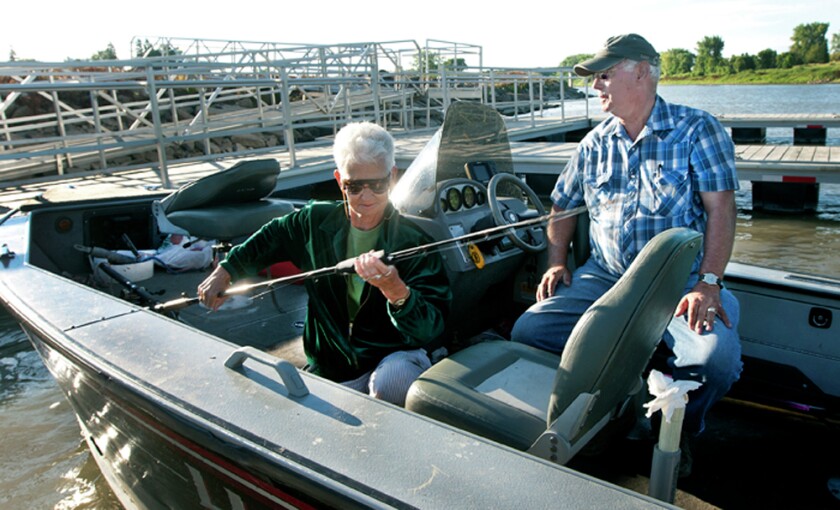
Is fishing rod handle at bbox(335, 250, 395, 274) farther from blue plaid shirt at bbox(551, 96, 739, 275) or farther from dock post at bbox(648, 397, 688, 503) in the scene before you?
blue plaid shirt at bbox(551, 96, 739, 275)

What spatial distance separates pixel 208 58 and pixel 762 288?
560 inches

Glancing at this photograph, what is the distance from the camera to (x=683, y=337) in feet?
7.03

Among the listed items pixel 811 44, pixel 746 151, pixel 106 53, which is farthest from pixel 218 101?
pixel 811 44

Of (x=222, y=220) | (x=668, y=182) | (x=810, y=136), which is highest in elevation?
(x=668, y=182)

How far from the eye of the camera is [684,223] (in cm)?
231

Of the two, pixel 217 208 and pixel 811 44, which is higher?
pixel 811 44

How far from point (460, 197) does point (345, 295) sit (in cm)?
106

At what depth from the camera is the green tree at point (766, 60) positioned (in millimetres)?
72125

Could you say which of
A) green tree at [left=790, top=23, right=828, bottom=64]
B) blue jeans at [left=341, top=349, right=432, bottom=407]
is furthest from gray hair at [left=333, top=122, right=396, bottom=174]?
green tree at [left=790, top=23, right=828, bottom=64]

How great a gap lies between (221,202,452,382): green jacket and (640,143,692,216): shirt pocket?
2.81 feet

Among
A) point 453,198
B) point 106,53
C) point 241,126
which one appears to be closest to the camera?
point 453,198

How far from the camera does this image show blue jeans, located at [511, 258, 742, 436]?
2.02m

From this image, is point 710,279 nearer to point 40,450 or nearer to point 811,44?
A: point 40,450

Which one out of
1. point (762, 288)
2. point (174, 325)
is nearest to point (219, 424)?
point (174, 325)
